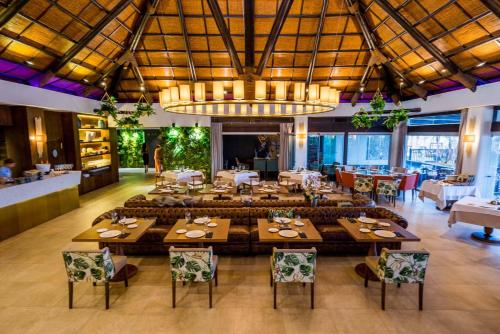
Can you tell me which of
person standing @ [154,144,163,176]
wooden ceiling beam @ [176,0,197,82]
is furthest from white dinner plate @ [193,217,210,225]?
person standing @ [154,144,163,176]

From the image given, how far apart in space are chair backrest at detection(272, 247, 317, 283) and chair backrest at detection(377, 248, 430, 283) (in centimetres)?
96

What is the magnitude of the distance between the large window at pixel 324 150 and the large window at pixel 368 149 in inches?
18.4

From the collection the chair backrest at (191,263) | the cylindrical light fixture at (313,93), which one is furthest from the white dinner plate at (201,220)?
the cylindrical light fixture at (313,93)

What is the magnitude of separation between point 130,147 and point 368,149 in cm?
1362

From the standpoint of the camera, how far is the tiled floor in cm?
326

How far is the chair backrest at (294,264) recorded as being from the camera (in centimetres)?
341

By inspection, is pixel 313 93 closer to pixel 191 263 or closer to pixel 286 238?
pixel 286 238

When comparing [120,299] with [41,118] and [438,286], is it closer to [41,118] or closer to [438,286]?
[438,286]

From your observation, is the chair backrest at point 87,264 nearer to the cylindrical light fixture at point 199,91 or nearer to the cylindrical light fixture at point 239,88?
the cylindrical light fixture at point 199,91

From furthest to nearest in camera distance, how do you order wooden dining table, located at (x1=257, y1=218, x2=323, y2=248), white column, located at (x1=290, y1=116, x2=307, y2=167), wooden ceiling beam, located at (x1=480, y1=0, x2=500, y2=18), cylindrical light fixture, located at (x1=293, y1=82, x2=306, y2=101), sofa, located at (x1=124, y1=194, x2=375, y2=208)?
white column, located at (x1=290, y1=116, x2=307, y2=167) < sofa, located at (x1=124, y1=194, x2=375, y2=208) < wooden ceiling beam, located at (x1=480, y1=0, x2=500, y2=18) < cylindrical light fixture, located at (x1=293, y1=82, x2=306, y2=101) < wooden dining table, located at (x1=257, y1=218, x2=323, y2=248)

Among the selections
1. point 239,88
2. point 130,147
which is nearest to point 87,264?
point 239,88

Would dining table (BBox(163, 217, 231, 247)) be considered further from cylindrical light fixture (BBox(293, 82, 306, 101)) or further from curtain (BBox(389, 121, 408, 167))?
curtain (BBox(389, 121, 408, 167))

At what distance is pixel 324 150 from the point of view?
13227mm

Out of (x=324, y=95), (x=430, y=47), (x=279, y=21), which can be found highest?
(x=279, y=21)
